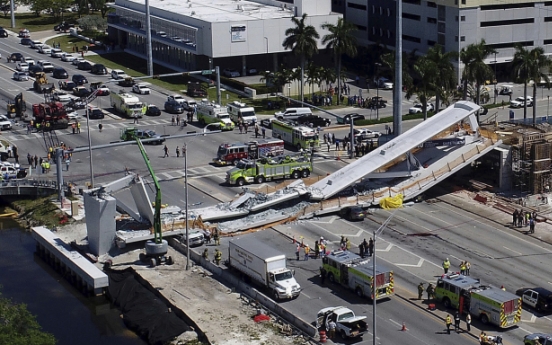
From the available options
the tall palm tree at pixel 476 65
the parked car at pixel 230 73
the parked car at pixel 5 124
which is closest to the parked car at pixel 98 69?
the parked car at pixel 230 73

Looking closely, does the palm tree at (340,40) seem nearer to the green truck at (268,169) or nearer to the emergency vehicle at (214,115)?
the emergency vehicle at (214,115)

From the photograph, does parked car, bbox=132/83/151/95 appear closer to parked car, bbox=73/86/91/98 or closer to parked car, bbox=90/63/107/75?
parked car, bbox=73/86/91/98

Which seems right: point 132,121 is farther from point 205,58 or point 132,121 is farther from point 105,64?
point 105,64

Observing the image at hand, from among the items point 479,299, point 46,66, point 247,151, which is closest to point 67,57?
point 46,66

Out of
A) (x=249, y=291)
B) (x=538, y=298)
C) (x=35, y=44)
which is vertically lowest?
(x=249, y=291)

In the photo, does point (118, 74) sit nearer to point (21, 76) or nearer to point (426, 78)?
point (21, 76)

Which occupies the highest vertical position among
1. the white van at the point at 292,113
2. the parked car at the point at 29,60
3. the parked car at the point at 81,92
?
the parked car at the point at 29,60

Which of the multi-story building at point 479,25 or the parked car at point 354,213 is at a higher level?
the multi-story building at point 479,25

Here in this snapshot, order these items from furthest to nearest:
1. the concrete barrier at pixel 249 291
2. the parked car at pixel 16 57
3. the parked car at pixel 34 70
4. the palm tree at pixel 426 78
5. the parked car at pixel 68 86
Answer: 1. the parked car at pixel 16 57
2. the parked car at pixel 34 70
3. the parked car at pixel 68 86
4. the palm tree at pixel 426 78
5. the concrete barrier at pixel 249 291
